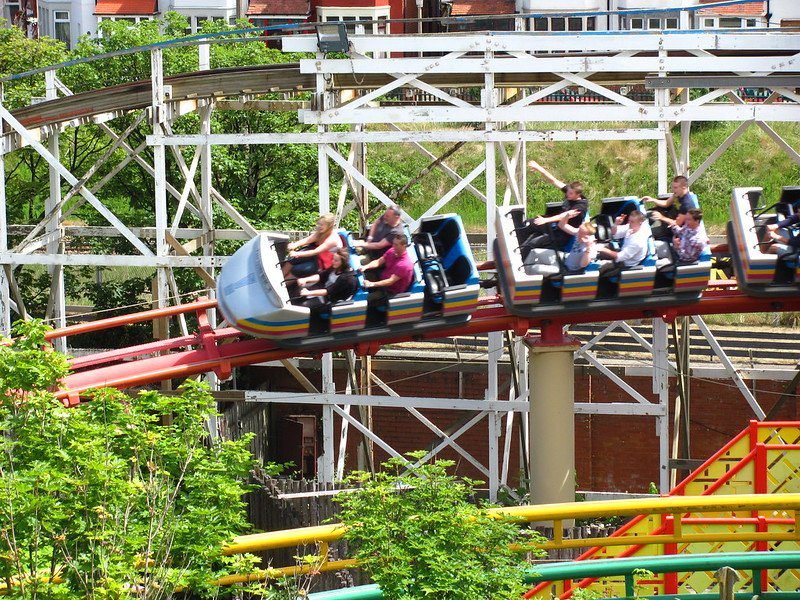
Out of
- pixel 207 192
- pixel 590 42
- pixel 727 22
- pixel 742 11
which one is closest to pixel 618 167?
pixel 742 11

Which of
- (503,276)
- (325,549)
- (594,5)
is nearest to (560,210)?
(503,276)

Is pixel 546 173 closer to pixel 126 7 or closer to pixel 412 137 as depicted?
pixel 412 137

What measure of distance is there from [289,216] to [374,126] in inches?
304

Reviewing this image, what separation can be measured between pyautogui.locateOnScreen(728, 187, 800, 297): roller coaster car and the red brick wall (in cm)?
712

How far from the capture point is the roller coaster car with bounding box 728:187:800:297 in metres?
15.3

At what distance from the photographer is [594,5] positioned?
38219 millimetres

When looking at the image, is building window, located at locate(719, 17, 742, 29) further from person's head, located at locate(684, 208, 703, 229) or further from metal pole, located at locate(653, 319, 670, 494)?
person's head, located at locate(684, 208, 703, 229)

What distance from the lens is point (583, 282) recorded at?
1503 centimetres

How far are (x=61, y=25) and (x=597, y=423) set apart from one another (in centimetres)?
2535

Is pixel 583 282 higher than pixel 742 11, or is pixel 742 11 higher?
pixel 742 11

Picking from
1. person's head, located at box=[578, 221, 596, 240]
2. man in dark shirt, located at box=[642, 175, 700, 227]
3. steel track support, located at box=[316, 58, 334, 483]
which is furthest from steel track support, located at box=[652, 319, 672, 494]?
steel track support, located at box=[316, 58, 334, 483]

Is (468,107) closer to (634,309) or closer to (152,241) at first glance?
(634,309)

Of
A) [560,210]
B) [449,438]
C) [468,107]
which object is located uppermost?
[468,107]

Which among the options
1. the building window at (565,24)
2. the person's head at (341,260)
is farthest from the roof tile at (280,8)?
the person's head at (341,260)
